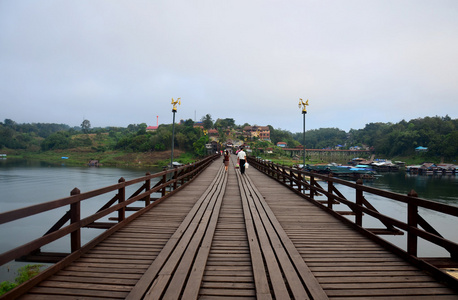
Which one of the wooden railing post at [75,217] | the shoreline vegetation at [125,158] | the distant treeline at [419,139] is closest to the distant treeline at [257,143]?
the distant treeline at [419,139]

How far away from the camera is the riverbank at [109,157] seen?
90125 mm

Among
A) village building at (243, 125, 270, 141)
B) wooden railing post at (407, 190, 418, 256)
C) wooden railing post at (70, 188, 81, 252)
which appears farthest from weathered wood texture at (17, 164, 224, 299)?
village building at (243, 125, 270, 141)

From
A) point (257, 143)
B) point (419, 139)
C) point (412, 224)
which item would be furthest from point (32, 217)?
point (419, 139)

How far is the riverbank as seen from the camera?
296 feet

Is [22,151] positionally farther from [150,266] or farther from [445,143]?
[445,143]

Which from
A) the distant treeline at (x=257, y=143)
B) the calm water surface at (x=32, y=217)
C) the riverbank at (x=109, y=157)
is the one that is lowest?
the calm water surface at (x=32, y=217)

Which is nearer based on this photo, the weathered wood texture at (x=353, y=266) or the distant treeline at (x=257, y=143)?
the weathered wood texture at (x=353, y=266)

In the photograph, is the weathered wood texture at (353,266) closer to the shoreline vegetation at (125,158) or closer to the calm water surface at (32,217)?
the calm water surface at (32,217)

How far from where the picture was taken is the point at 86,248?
4.00 meters

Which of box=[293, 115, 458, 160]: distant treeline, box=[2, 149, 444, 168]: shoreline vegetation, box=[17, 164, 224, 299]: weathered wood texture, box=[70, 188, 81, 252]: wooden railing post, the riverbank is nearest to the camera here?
box=[17, 164, 224, 299]: weathered wood texture

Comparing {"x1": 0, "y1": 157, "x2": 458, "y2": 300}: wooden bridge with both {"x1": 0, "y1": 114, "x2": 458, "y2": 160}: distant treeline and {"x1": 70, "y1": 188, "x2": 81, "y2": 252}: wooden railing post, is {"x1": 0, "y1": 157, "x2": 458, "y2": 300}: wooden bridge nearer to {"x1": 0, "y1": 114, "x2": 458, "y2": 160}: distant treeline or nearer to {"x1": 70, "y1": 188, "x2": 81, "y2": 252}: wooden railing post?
{"x1": 70, "y1": 188, "x2": 81, "y2": 252}: wooden railing post

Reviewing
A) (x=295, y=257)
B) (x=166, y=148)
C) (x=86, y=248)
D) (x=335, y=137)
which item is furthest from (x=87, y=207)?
(x=335, y=137)

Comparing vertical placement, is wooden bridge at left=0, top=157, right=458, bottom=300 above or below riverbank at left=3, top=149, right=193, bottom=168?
above

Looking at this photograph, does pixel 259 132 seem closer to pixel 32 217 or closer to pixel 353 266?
pixel 32 217
